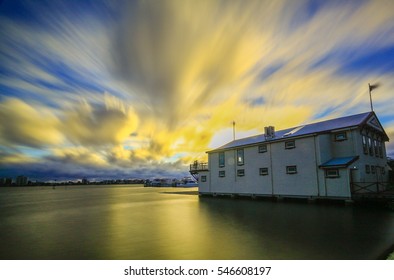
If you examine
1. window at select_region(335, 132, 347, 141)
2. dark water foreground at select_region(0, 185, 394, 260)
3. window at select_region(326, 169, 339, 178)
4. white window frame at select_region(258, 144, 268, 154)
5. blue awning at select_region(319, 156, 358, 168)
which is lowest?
dark water foreground at select_region(0, 185, 394, 260)

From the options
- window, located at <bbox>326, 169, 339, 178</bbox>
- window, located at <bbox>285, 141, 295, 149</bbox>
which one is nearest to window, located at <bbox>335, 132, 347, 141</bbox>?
window, located at <bbox>326, 169, 339, 178</bbox>

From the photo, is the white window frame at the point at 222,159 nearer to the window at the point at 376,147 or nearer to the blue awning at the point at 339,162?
the blue awning at the point at 339,162

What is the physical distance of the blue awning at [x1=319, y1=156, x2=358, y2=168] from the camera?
1961 centimetres

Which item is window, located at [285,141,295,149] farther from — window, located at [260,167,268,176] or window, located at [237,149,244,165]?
window, located at [237,149,244,165]

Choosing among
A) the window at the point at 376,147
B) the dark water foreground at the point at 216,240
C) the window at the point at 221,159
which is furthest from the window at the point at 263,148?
the dark water foreground at the point at 216,240

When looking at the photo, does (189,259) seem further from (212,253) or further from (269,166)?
(269,166)

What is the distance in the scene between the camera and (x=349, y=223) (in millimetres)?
12234

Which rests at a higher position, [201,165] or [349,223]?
[201,165]

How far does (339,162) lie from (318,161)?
5.63 feet
